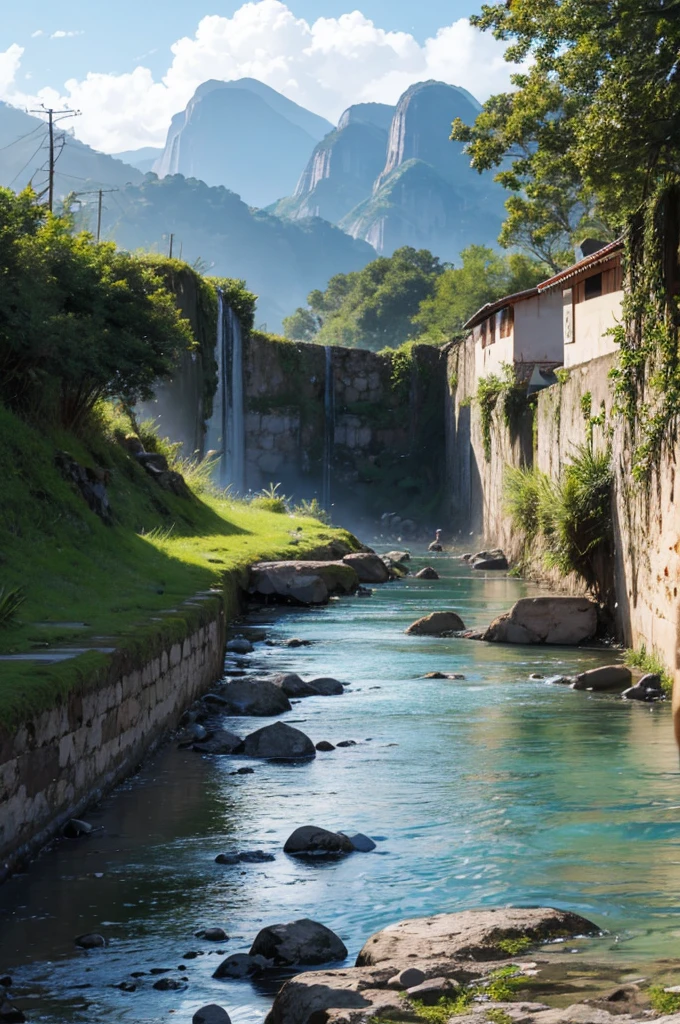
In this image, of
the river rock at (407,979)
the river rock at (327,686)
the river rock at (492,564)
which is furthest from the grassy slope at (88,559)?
the river rock at (492,564)

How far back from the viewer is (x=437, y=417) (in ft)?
175

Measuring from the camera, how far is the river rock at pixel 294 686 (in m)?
12.8

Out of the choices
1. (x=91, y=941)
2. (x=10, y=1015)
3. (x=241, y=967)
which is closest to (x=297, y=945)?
(x=241, y=967)

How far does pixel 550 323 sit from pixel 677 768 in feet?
96.2

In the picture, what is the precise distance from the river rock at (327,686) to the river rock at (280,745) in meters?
2.82

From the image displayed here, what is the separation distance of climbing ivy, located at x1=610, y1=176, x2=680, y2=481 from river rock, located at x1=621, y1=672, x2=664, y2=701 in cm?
224

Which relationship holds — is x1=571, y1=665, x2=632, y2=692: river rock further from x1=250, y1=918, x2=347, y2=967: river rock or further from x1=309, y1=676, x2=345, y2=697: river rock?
x1=250, y1=918, x2=347, y2=967: river rock

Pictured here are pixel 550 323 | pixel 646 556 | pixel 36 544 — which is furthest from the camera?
pixel 550 323

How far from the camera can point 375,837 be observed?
25.1 feet

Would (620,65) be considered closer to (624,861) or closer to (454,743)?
(454,743)

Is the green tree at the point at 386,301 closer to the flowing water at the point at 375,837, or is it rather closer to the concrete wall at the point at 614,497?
the concrete wall at the point at 614,497

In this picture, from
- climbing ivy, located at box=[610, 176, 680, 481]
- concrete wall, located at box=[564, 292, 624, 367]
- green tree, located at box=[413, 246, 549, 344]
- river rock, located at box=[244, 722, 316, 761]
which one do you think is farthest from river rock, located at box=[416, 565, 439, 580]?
green tree, located at box=[413, 246, 549, 344]

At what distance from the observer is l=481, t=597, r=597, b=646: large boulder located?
1655 centimetres

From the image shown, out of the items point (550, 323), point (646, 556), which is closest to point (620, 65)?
point (646, 556)
